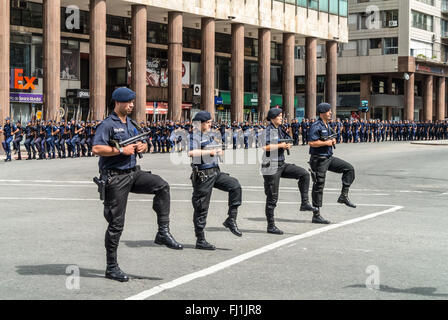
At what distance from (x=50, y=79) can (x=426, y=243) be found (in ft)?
108

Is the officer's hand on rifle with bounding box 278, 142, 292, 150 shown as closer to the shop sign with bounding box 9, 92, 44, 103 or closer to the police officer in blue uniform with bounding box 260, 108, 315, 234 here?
the police officer in blue uniform with bounding box 260, 108, 315, 234

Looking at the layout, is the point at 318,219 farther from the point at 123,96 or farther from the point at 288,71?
the point at 288,71

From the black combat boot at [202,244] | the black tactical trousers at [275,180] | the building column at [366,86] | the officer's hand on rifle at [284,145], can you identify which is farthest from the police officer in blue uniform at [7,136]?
the building column at [366,86]

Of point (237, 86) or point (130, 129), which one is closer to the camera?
point (130, 129)

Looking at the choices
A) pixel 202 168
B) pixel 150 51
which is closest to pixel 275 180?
pixel 202 168

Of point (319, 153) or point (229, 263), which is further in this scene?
point (319, 153)

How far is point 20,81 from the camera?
46125 millimetres

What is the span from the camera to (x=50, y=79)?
3953cm

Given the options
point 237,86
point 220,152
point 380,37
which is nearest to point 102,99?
point 237,86

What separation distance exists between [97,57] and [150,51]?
597 inches

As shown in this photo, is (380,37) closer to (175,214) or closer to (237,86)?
(237,86)

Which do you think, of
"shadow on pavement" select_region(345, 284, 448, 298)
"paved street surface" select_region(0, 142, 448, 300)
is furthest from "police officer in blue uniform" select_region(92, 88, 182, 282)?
"shadow on pavement" select_region(345, 284, 448, 298)

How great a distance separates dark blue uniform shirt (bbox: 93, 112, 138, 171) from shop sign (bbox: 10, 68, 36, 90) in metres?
40.1

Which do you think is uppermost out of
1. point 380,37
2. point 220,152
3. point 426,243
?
point 380,37
